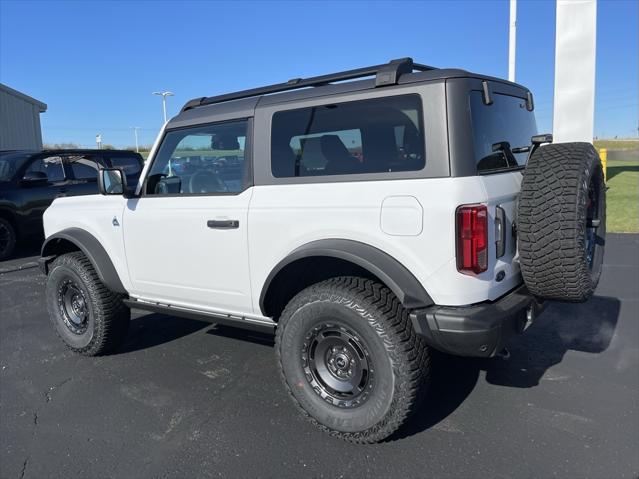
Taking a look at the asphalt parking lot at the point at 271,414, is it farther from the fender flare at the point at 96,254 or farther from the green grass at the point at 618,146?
the green grass at the point at 618,146

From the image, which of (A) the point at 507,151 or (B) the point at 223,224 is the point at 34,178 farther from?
(A) the point at 507,151

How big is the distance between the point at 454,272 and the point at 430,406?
3.89 ft

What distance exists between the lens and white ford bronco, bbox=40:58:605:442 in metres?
2.56

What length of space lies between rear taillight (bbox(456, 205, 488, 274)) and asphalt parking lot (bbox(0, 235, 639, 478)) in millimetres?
1057

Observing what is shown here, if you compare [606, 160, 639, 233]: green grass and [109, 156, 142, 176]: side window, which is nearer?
[606, 160, 639, 233]: green grass

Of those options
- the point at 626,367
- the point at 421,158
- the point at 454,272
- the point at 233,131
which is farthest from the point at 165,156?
the point at 626,367

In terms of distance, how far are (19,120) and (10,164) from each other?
49.8ft

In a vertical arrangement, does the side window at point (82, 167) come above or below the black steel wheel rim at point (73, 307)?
above

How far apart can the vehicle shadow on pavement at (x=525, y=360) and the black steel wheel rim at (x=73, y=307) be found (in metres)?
2.87

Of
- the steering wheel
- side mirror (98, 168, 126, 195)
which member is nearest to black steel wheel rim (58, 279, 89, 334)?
side mirror (98, 168, 126, 195)

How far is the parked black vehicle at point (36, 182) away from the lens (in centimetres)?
877

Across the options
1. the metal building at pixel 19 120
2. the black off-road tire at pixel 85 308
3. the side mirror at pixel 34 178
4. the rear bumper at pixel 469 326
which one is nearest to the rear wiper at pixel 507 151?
the rear bumper at pixel 469 326

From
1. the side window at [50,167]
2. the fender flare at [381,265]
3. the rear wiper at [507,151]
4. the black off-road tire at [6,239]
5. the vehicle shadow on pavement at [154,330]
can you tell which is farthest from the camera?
the side window at [50,167]

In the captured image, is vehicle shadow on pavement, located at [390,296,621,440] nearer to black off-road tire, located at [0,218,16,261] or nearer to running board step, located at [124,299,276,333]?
running board step, located at [124,299,276,333]
